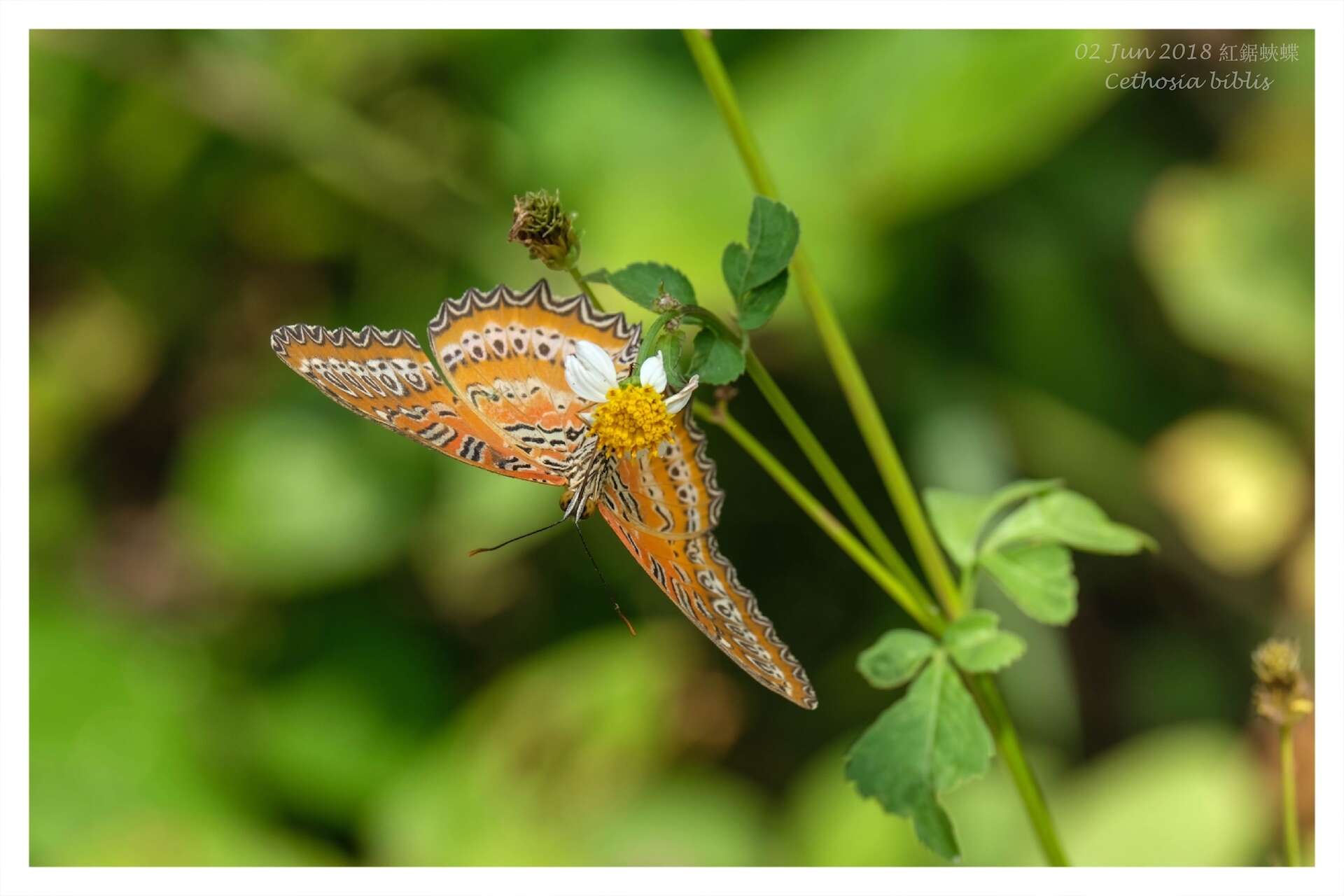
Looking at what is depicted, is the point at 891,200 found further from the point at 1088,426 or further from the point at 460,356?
the point at 460,356

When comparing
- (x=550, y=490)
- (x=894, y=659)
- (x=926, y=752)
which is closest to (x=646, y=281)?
(x=894, y=659)

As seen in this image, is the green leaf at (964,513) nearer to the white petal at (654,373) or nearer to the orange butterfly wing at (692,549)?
the orange butterfly wing at (692,549)

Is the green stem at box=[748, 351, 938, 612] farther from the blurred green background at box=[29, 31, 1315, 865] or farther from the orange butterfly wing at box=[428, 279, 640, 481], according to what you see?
the blurred green background at box=[29, 31, 1315, 865]

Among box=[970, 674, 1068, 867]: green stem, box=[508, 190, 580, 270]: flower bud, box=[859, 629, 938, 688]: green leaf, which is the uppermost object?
box=[508, 190, 580, 270]: flower bud

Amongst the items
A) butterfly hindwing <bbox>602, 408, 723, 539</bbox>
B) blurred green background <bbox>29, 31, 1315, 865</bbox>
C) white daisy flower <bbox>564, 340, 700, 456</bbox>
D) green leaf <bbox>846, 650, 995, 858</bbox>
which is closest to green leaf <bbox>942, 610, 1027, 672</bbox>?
green leaf <bbox>846, 650, 995, 858</bbox>

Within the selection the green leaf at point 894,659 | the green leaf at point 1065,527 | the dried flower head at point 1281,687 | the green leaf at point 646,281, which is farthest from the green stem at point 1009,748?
the green leaf at point 646,281
